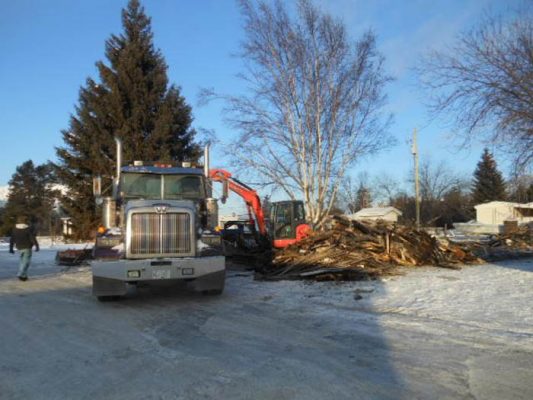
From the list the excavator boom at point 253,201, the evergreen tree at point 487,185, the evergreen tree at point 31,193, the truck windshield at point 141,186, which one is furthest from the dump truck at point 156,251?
the evergreen tree at point 487,185

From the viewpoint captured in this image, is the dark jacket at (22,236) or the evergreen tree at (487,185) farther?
the evergreen tree at (487,185)

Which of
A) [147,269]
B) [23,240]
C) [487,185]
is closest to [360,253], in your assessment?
[147,269]

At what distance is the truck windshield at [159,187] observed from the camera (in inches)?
433

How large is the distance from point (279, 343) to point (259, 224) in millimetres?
12014

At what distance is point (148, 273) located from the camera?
901cm

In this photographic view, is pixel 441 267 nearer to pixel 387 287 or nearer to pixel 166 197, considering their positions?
pixel 387 287

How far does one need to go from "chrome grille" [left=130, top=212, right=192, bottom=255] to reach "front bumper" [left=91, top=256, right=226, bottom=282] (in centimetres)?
24

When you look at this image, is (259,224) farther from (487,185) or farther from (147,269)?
(487,185)

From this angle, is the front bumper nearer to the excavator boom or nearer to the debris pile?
the debris pile

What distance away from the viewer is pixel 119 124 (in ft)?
109

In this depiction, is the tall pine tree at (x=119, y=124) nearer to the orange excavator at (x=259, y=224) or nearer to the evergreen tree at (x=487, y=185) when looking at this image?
the orange excavator at (x=259, y=224)

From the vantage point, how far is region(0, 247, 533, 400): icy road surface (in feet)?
15.7

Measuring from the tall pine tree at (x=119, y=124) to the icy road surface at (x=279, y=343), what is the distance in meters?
22.7

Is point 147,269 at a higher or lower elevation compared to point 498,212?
lower
